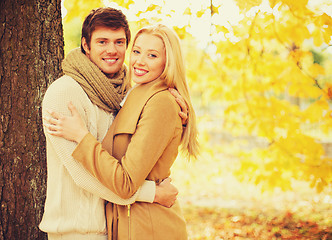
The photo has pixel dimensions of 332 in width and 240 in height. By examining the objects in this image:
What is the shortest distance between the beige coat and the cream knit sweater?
0.08 metres

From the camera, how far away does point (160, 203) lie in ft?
7.04

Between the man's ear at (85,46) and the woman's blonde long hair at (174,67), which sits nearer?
the woman's blonde long hair at (174,67)

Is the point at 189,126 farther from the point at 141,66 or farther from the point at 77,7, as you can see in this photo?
the point at 77,7

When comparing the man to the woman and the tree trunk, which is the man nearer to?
the woman

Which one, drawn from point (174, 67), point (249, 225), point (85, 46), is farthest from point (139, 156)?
point (249, 225)

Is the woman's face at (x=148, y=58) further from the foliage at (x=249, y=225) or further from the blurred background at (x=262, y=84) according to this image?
the foliage at (x=249, y=225)

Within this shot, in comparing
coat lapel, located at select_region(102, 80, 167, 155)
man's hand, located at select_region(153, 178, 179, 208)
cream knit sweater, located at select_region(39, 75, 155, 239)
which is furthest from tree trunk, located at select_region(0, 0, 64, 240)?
man's hand, located at select_region(153, 178, 179, 208)

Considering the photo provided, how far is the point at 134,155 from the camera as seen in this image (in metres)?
1.91

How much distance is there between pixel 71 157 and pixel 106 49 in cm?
73

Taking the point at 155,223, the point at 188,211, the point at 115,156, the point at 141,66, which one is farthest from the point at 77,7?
the point at 188,211

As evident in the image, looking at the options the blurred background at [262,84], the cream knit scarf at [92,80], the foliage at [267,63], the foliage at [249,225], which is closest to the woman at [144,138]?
the cream knit scarf at [92,80]

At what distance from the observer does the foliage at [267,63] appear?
3.83 metres

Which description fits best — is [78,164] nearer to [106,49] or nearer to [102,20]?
[106,49]

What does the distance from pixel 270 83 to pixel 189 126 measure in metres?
3.02
